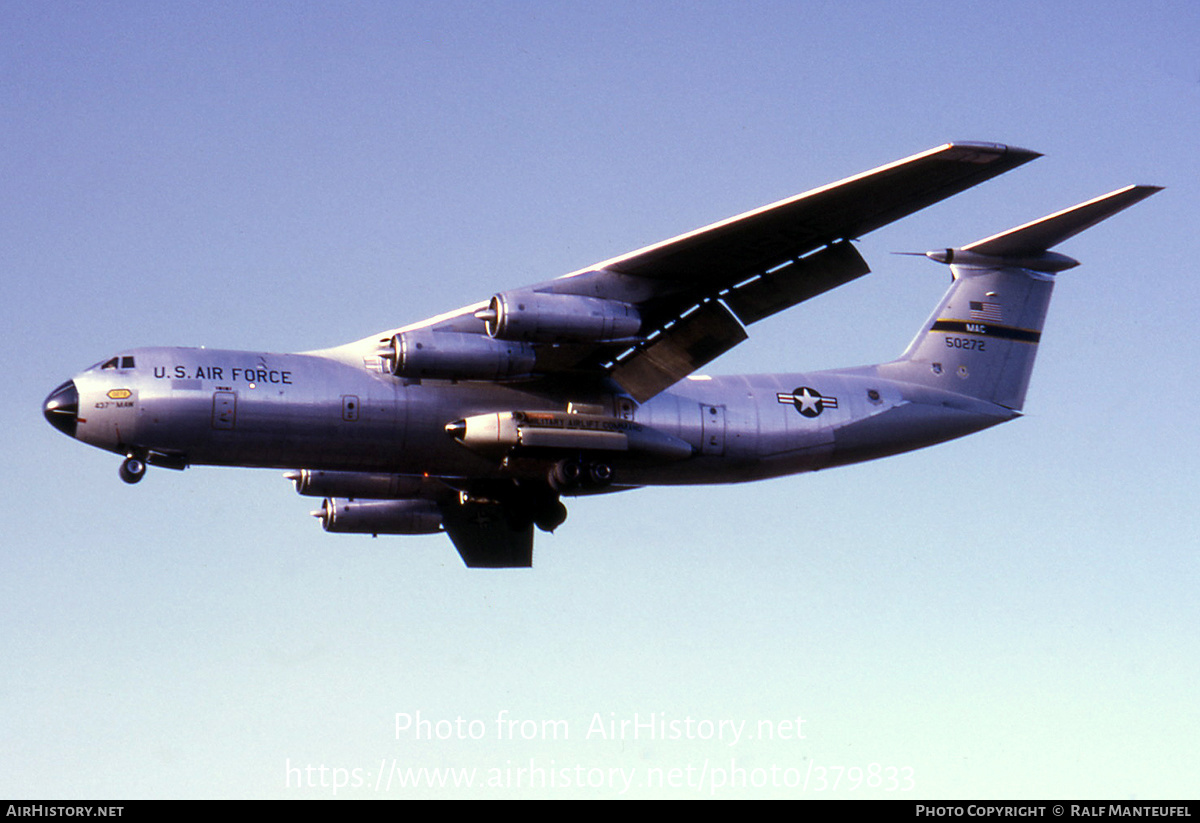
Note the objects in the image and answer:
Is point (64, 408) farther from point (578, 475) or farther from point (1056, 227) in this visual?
point (1056, 227)

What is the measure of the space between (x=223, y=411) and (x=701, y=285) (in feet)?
17.6

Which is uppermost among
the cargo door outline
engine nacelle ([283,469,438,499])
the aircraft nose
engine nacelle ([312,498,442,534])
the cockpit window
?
the cockpit window

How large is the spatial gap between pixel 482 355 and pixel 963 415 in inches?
270

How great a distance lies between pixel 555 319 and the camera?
15391mm

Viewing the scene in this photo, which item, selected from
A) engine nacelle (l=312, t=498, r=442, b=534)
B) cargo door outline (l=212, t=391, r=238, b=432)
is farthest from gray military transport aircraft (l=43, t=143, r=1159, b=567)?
engine nacelle (l=312, t=498, r=442, b=534)

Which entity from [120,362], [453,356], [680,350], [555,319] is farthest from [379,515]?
[555,319]

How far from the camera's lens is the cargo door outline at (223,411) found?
15580 millimetres

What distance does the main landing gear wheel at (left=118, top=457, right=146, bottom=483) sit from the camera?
1577 centimetres

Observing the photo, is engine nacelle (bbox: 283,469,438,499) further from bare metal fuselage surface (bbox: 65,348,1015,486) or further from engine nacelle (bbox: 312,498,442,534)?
bare metal fuselage surface (bbox: 65,348,1015,486)

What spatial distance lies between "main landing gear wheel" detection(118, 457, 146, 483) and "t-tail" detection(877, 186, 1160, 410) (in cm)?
917

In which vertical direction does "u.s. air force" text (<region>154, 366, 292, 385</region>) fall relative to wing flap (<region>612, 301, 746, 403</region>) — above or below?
below

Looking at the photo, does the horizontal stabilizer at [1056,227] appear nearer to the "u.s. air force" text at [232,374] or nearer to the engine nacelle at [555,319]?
the engine nacelle at [555,319]

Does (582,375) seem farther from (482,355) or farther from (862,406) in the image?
(862,406)

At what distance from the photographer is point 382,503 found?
2062cm
